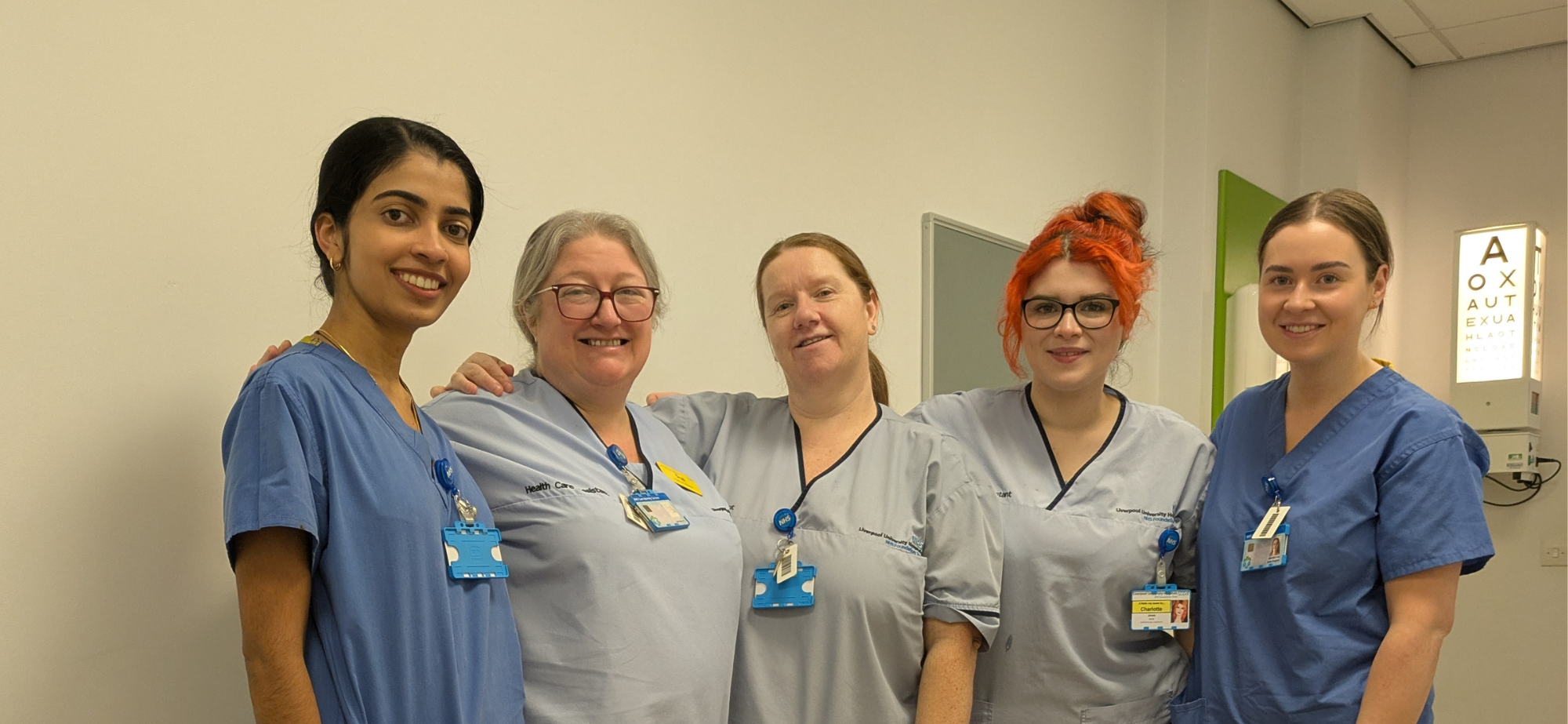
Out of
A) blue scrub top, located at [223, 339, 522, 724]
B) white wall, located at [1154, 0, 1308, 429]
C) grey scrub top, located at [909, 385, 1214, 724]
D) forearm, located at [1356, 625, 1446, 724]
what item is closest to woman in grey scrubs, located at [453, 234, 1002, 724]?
grey scrub top, located at [909, 385, 1214, 724]

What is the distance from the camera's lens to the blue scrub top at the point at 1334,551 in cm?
180

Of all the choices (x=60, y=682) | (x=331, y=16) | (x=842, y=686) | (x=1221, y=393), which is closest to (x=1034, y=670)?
(x=842, y=686)

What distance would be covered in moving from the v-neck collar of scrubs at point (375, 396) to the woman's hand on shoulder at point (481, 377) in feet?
0.77

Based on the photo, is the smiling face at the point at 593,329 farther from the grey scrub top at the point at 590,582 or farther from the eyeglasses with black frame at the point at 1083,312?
the eyeglasses with black frame at the point at 1083,312

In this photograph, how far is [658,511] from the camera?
5.29ft

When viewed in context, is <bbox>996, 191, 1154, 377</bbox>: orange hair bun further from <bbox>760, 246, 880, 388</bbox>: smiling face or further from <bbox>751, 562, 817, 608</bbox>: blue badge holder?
<bbox>751, 562, 817, 608</bbox>: blue badge holder

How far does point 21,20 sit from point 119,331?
1.30 feet

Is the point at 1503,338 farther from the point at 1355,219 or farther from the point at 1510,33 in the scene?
the point at 1355,219

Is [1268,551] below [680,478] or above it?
below

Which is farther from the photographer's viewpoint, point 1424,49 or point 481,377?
point 1424,49

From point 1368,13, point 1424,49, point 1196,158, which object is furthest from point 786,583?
point 1424,49

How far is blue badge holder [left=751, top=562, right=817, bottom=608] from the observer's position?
1717mm

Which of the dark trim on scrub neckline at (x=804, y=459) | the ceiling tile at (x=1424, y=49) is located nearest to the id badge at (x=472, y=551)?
the dark trim on scrub neckline at (x=804, y=459)

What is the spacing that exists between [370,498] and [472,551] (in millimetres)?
154
